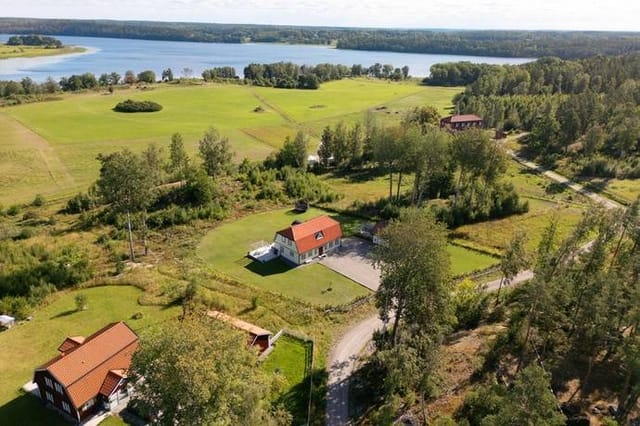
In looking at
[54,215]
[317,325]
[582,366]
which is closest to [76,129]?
[54,215]

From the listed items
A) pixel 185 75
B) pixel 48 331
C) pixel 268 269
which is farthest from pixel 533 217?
pixel 185 75

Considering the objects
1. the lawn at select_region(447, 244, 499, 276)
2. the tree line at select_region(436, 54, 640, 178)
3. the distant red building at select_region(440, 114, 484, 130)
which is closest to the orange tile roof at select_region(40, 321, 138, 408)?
the lawn at select_region(447, 244, 499, 276)

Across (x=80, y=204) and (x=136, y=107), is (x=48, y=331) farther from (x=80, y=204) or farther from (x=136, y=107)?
(x=136, y=107)

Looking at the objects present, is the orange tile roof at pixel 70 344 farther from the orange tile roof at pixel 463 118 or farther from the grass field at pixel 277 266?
the orange tile roof at pixel 463 118

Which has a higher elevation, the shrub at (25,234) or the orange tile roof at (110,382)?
the orange tile roof at (110,382)

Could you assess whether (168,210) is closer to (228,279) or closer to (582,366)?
(228,279)

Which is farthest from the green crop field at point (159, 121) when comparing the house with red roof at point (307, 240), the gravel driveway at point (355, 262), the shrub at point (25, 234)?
the gravel driveway at point (355, 262)
